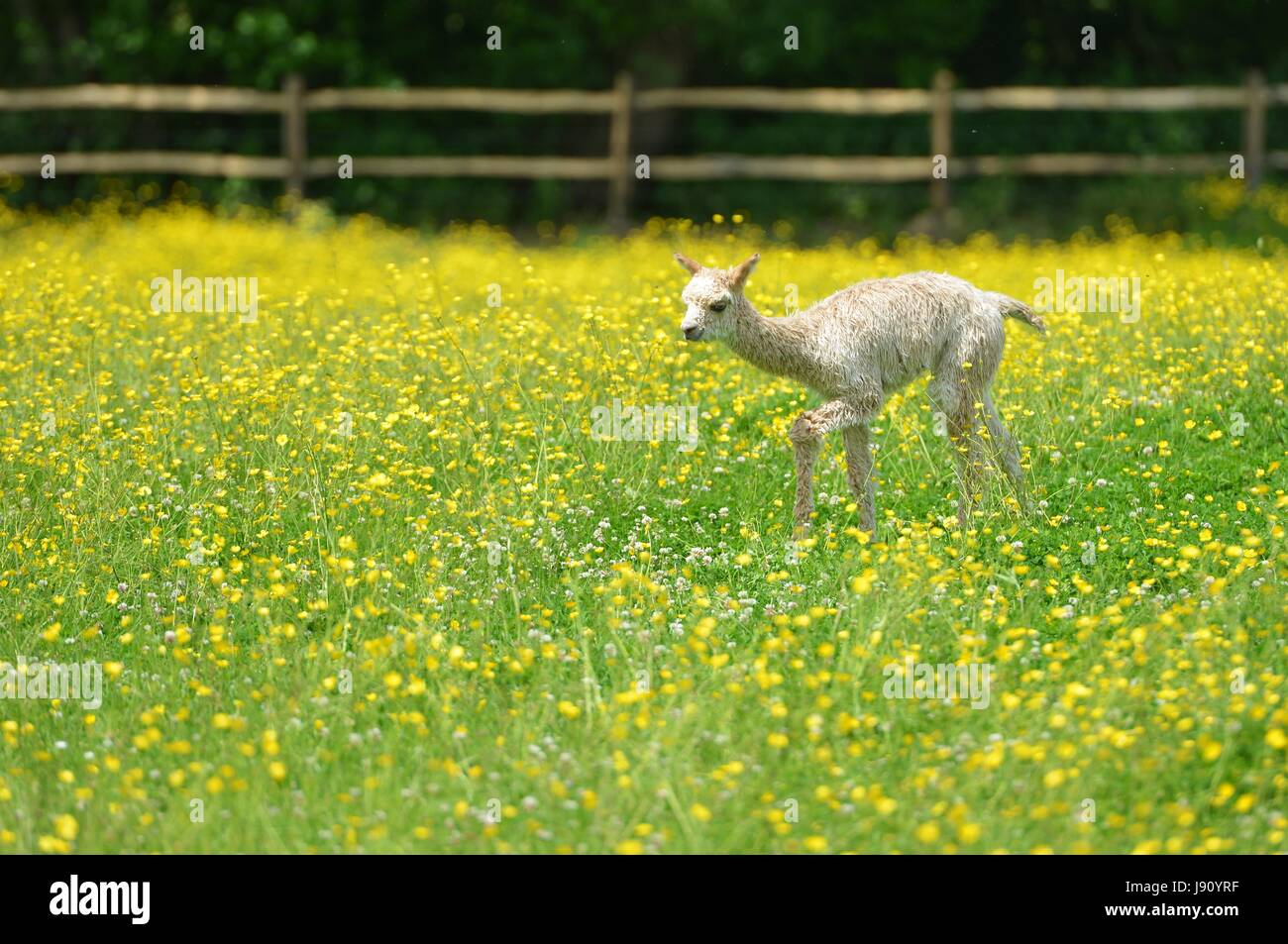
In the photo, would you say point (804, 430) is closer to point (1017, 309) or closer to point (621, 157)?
point (1017, 309)

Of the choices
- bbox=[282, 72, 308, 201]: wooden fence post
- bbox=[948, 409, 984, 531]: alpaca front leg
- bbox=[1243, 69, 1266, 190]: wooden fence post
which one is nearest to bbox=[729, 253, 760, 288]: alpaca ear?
bbox=[948, 409, 984, 531]: alpaca front leg

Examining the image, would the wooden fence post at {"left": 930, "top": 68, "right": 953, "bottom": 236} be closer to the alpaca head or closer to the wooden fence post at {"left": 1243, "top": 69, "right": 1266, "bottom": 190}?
the wooden fence post at {"left": 1243, "top": 69, "right": 1266, "bottom": 190}

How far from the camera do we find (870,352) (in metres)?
7.18

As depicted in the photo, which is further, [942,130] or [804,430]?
[942,130]

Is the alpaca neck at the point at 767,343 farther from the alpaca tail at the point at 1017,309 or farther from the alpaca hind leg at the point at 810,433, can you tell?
the alpaca tail at the point at 1017,309

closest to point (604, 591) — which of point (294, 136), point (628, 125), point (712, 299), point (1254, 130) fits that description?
point (712, 299)

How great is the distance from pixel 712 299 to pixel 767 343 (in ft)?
1.30

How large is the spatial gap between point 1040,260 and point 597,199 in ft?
28.8

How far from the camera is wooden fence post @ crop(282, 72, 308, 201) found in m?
18.2

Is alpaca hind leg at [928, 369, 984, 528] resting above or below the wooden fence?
below

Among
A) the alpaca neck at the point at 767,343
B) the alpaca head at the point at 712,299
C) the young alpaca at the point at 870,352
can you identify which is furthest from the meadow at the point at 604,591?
the alpaca head at the point at 712,299

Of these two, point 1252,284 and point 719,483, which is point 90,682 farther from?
point 1252,284

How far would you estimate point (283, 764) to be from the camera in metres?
5.07

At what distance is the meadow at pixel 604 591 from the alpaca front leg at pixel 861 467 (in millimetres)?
160
